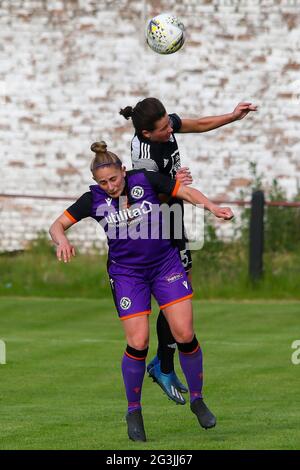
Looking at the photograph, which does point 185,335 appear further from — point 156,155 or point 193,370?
point 156,155

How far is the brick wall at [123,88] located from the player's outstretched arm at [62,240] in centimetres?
1544

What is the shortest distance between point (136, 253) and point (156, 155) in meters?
1.57

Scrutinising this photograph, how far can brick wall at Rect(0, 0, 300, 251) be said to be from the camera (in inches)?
979

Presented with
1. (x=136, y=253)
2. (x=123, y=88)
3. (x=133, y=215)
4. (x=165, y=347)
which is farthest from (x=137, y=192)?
(x=123, y=88)

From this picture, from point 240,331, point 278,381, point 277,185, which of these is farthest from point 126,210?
point 277,185

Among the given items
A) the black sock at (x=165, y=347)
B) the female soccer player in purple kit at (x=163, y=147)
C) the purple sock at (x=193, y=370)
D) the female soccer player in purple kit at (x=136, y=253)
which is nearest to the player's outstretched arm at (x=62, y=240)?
the female soccer player in purple kit at (x=136, y=253)

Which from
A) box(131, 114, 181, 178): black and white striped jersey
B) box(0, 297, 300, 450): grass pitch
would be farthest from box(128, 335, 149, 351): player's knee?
box(131, 114, 181, 178): black and white striped jersey

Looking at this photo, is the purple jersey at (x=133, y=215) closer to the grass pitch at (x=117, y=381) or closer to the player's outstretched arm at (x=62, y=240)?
the player's outstretched arm at (x=62, y=240)

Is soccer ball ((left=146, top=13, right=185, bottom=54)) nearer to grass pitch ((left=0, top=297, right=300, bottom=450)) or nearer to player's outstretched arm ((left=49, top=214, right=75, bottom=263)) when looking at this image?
player's outstretched arm ((left=49, top=214, right=75, bottom=263))

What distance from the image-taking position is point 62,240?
9422 millimetres

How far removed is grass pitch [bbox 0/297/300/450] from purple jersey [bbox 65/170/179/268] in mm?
1346
